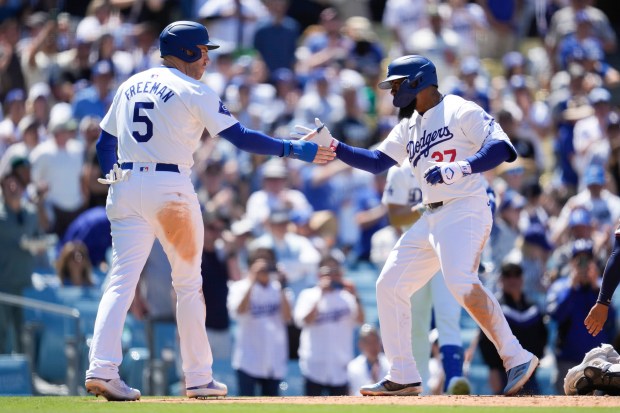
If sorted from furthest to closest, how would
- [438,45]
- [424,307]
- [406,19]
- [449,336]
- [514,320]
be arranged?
[406,19] → [438,45] → [514,320] → [424,307] → [449,336]

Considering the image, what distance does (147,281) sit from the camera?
43.6ft

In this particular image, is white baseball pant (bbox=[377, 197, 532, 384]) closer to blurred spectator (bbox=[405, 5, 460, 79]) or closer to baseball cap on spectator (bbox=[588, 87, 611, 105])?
baseball cap on spectator (bbox=[588, 87, 611, 105])

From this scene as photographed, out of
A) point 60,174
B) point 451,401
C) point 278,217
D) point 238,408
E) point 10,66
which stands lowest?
point 60,174

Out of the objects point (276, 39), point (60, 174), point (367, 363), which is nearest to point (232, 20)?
point (276, 39)

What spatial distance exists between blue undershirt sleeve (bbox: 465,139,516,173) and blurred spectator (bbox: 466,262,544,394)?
12.7ft

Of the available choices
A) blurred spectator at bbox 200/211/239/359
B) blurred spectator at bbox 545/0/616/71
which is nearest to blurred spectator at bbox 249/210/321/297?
blurred spectator at bbox 200/211/239/359

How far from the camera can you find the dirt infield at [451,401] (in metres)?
8.01

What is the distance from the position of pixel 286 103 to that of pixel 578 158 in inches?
148

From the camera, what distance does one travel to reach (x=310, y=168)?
16.0 m

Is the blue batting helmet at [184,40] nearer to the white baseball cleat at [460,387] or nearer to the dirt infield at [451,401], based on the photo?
the dirt infield at [451,401]

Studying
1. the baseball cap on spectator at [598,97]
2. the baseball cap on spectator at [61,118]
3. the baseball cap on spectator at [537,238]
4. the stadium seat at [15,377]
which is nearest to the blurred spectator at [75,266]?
the baseball cap on spectator at [61,118]

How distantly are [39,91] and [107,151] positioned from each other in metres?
8.87

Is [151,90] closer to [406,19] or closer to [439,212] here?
[439,212]

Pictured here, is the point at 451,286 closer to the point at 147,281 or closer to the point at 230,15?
the point at 147,281
